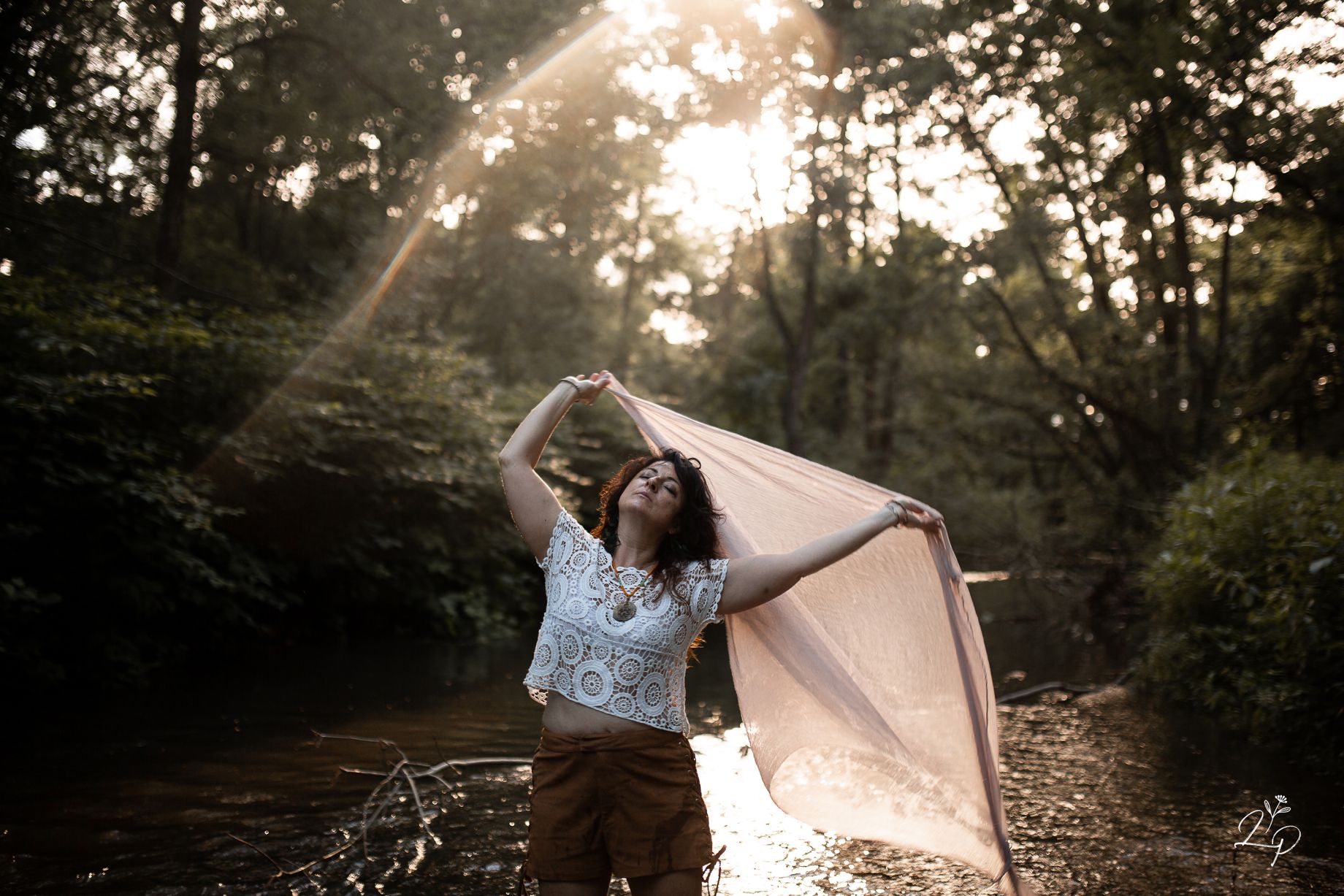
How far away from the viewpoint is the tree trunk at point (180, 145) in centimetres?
1545

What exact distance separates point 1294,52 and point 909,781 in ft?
Answer: 48.0

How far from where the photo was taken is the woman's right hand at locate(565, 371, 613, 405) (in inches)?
151

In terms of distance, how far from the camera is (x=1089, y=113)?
1825cm

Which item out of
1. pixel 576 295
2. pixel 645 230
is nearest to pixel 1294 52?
pixel 576 295

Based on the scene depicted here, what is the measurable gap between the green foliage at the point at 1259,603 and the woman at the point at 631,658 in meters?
5.70

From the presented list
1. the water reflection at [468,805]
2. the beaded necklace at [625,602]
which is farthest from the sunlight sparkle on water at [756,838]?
the beaded necklace at [625,602]

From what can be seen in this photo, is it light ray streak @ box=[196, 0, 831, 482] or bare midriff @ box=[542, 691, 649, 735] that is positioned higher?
light ray streak @ box=[196, 0, 831, 482]

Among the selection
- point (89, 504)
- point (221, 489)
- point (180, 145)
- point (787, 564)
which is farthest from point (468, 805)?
point (180, 145)

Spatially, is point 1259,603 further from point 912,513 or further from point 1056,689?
point 912,513

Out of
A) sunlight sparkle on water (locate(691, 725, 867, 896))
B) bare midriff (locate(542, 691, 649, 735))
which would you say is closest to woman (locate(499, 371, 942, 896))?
bare midriff (locate(542, 691, 649, 735))

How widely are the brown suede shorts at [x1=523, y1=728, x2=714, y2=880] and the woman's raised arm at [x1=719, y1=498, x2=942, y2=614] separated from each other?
19.9 inches

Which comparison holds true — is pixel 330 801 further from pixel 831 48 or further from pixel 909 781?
pixel 831 48

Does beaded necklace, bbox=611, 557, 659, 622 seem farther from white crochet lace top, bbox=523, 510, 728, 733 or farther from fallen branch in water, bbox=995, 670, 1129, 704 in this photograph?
fallen branch in water, bbox=995, 670, 1129, 704

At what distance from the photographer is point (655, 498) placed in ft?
11.3
